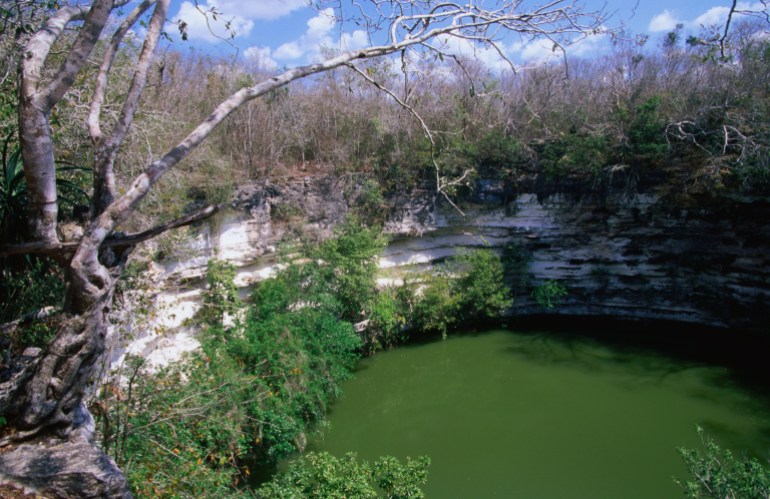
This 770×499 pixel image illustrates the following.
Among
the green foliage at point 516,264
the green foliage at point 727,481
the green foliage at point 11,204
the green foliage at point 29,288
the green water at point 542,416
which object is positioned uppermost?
the green foliage at point 11,204

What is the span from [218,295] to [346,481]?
14.2 feet

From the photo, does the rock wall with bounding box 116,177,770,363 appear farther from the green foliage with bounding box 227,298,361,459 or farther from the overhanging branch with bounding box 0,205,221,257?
the overhanging branch with bounding box 0,205,221,257

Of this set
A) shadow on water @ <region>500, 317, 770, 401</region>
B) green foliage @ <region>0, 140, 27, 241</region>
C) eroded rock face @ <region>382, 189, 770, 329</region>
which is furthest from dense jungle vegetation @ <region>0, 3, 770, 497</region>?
shadow on water @ <region>500, 317, 770, 401</region>

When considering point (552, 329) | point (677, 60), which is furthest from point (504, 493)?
point (677, 60)

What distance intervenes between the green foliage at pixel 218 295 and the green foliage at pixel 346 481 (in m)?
3.70

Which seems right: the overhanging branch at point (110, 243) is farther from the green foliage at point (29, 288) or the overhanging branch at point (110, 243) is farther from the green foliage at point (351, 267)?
the green foliage at point (351, 267)

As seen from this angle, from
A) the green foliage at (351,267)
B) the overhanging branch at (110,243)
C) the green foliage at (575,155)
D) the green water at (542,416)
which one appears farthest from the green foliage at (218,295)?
the green foliage at (575,155)

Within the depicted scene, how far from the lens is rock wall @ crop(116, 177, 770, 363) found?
8711 millimetres

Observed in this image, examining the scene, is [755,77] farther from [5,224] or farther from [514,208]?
[5,224]

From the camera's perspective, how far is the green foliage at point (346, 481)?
403cm

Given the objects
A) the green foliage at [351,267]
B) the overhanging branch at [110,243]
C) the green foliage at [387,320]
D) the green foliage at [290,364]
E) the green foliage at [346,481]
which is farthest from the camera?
the green foliage at [387,320]

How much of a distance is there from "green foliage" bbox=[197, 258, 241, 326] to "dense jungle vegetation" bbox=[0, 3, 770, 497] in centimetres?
3

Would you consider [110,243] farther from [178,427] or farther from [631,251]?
[631,251]

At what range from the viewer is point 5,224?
10.5 ft
